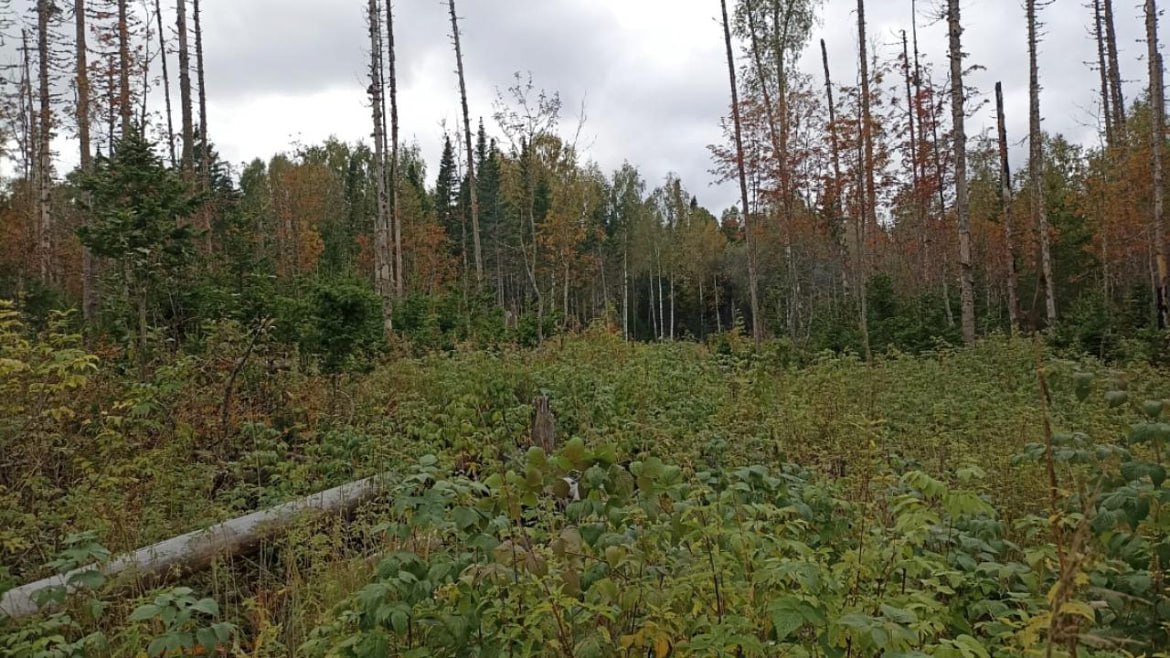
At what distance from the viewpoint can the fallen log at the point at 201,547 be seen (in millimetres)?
3377

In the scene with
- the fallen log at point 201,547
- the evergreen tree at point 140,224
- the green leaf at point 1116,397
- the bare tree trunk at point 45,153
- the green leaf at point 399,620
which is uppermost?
the bare tree trunk at point 45,153

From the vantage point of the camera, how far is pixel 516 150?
19.1 metres

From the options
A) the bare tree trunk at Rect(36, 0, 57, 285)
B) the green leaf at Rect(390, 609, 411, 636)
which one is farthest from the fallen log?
the bare tree trunk at Rect(36, 0, 57, 285)

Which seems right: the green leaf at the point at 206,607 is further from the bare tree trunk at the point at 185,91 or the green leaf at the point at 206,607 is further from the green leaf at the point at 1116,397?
the bare tree trunk at the point at 185,91

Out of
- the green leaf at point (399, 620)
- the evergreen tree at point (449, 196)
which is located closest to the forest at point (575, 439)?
the green leaf at point (399, 620)

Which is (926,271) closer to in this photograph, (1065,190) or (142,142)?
(1065,190)

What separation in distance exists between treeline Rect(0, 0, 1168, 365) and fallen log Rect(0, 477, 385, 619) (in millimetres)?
4101

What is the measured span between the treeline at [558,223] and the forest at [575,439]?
4.5 inches

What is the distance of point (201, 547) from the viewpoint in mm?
3893

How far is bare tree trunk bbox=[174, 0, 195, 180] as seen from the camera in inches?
621

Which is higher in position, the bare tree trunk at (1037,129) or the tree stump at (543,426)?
the bare tree trunk at (1037,129)

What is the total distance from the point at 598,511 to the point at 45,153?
674 inches

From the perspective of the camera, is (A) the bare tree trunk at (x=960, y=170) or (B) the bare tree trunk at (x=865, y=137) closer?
(A) the bare tree trunk at (x=960, y=170)

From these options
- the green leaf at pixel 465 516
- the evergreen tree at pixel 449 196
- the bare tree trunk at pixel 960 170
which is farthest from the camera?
the evergreen tree at pixel 449 196
